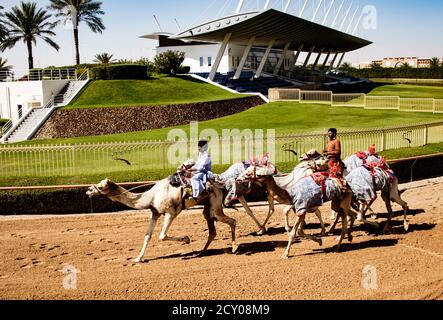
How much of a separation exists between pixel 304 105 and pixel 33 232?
29050 mm

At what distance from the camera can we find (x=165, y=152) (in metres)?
17.3

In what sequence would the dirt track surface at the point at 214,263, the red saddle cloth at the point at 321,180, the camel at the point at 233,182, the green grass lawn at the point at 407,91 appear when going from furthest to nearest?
the green grass lawn at the point at 407,91 < the camel at the point at 233,182 < the red saddle cloth at the point at 321,180 < the dirt track surface at the point at 214,263

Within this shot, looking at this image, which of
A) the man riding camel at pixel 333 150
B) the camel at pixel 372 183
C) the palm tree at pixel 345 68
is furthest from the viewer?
the palm tree at pixel 345 68

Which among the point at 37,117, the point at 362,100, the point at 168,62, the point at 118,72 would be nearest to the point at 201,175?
the point at 37,117

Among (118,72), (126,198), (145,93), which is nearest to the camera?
(126,198)

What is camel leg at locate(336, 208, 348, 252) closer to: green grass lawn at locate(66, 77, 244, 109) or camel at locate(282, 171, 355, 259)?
camel at locate(282, 171, 355, 259)

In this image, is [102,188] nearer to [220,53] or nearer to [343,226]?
[343,226]

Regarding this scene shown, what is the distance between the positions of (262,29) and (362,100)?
51.1 feet

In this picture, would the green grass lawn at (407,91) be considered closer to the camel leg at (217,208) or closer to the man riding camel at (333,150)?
the man riding camel at (333,150)

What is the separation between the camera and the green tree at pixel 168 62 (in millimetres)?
48969

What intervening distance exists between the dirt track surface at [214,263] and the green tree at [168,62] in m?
38.0

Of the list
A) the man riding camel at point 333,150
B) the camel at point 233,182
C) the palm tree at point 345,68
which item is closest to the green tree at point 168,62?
the man riding camel at point 333,150

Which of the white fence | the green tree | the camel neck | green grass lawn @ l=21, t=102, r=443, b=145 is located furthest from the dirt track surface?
the green tree

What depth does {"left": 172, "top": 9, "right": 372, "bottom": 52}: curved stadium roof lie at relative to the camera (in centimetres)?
4266
